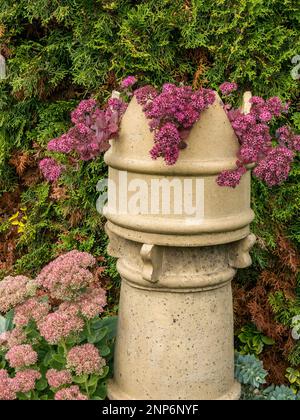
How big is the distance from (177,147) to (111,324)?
3.49 ft

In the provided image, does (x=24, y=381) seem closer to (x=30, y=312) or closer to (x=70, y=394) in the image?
(x=70, y=394)

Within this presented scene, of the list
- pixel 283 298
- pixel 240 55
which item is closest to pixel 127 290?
pixel 283 298

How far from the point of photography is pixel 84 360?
2363 millimetres

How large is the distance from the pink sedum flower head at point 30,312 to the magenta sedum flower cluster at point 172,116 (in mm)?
850

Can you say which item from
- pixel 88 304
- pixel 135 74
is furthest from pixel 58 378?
pixel 135 74

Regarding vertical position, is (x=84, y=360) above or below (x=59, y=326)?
below

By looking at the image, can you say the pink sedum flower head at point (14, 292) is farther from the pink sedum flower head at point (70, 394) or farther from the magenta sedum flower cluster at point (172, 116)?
the magenta sedum flower cluster at point (172, 116)

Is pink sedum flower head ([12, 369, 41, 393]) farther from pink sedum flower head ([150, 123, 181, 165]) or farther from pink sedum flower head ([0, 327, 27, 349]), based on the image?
pink sedum flower head ([150, 123, 181, 165])

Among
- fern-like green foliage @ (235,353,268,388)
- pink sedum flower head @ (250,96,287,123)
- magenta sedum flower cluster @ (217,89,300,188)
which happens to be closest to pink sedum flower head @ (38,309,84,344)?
magenta sedum flower cluster @ (217,89,300,188)

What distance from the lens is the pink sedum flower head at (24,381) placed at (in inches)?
91.0

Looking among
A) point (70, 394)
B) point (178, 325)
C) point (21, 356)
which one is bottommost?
point (70, 394)

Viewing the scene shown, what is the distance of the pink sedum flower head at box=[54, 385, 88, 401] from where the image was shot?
2.30 m

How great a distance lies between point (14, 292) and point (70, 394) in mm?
505

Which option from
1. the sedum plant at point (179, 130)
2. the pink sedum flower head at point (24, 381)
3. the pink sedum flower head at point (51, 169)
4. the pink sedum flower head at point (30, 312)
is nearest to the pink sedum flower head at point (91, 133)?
the sedum plant at point (179, 130)
